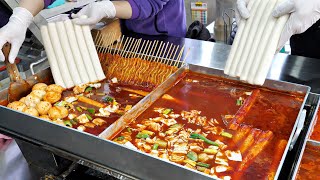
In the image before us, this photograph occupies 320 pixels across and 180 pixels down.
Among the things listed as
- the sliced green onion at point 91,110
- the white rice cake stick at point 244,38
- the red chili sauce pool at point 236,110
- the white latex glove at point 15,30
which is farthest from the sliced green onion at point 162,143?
the white latex glove at point 15,30

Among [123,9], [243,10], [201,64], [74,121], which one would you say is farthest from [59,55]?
[243,10]

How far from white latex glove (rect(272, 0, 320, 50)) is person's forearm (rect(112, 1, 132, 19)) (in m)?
1.46

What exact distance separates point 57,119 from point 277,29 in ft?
5.42

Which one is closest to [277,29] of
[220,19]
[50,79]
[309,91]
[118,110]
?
[309,91]

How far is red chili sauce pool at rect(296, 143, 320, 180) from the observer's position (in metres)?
1.74

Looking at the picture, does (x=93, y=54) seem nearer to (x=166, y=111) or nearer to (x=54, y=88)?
(x=54, y=88)

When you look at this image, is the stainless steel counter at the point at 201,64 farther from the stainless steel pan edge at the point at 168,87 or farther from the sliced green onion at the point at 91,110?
the sliced green onion at the point at 91,110

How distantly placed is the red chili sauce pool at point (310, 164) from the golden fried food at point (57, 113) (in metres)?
1.58

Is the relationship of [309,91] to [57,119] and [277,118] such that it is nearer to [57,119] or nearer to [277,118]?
[277,118]

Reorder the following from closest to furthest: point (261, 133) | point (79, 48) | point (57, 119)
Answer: point (261, 133), point (57, 119), point (79, 48)

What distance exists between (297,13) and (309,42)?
3.51ft

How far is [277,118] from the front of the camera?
2.11 m

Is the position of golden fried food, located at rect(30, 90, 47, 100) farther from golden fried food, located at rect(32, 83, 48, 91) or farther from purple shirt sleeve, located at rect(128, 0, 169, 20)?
purple shirt sleeve, located at rect(128, 0, 169, 20)

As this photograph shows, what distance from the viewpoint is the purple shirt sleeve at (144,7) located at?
3143 millimetres
